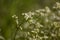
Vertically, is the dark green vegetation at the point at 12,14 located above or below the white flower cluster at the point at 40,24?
above

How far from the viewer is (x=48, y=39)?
2.63 metres

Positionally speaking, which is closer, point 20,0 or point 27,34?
point 27,34

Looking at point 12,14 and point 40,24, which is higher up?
point 12,14

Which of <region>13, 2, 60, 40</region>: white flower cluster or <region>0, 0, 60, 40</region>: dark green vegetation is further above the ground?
<region>0, 0, 60, 40</region>: dark green vegetation

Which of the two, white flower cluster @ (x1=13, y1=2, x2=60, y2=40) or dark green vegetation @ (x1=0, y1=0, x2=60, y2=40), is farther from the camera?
dark green vegetation @ (x1=0, y1=0, x2=60, y2=40)

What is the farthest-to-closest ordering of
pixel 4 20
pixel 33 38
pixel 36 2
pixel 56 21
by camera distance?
pixel 36 2
pixel 4 20
pixel 56 21
pixel 33 38

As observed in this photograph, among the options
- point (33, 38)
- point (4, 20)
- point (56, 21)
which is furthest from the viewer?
point (4, 20)

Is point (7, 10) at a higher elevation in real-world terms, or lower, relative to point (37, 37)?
higher

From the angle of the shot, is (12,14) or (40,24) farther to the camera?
(12,14)

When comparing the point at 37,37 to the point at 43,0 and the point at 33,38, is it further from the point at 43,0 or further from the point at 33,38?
the point at 43,0

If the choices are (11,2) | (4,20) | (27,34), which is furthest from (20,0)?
(27,34)

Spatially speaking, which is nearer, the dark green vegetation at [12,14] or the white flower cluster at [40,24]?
the white flower cluster at [40,24]

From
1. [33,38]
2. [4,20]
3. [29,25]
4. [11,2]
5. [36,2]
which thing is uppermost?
[36,2]

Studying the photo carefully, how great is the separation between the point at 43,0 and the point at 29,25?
1.29 metres
